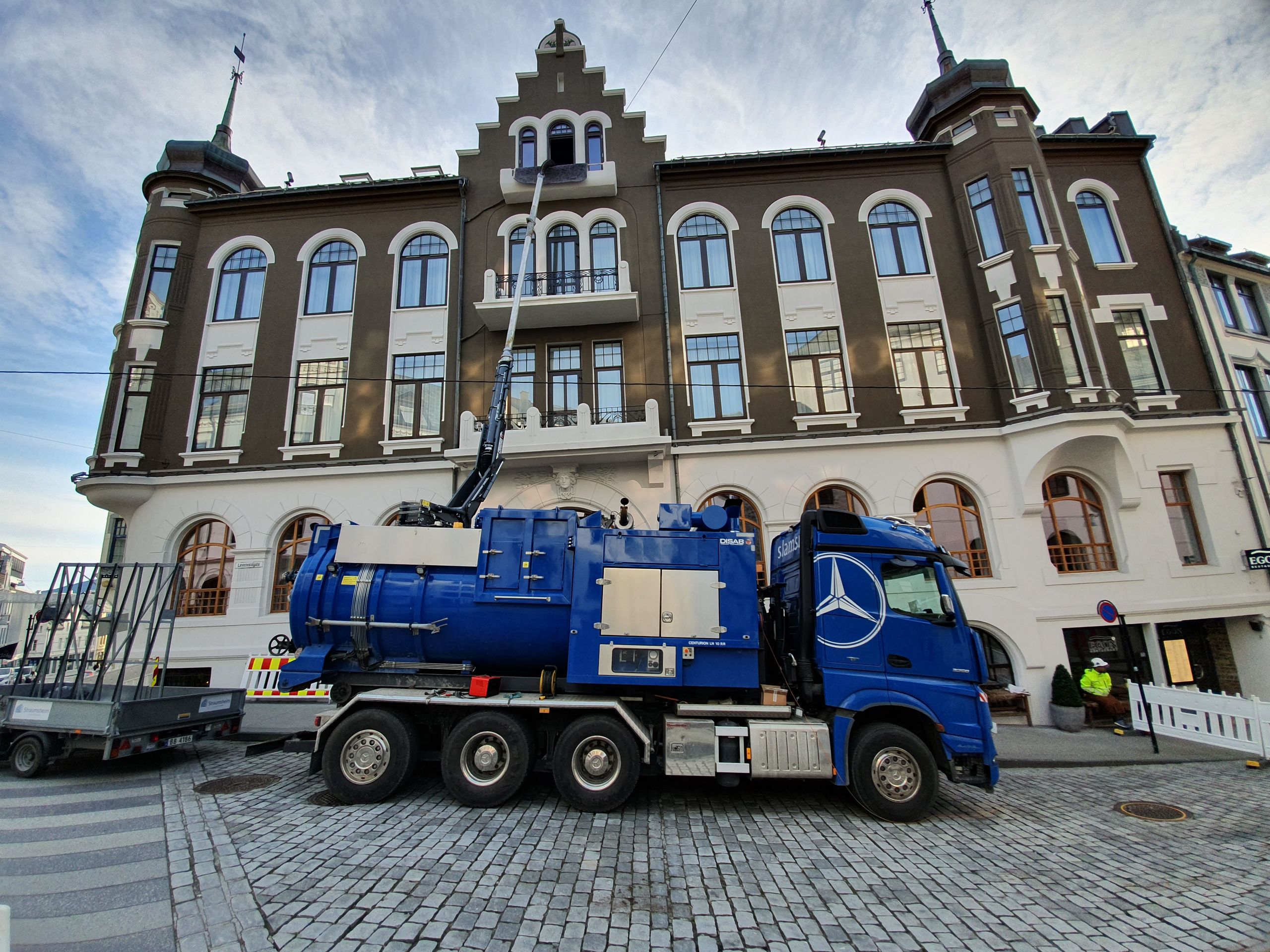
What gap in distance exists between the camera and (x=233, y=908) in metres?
4.14

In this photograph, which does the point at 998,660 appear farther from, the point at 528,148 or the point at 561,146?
the point at 528,148

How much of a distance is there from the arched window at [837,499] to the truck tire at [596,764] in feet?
28.7

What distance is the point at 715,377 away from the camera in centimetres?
1475

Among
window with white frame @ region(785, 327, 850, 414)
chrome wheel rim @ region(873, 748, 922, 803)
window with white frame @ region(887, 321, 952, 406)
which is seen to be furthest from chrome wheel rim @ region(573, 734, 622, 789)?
window with white frame @ region(887, 321, 952, 406)

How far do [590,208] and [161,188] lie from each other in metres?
13.0

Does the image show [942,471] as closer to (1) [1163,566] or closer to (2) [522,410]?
(1) [1163,566]

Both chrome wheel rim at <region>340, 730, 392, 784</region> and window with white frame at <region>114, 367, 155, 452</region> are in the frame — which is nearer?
chrome wheel rim at <region>340, 730, 392, 784</region>

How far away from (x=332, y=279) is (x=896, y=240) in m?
16.2

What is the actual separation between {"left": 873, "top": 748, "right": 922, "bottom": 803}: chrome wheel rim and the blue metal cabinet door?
1.99ft

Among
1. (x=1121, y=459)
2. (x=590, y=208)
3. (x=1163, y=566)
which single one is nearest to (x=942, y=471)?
(x=1121, y=459)

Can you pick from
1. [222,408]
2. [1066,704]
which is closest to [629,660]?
[1066,704]

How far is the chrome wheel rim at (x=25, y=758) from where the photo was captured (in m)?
7.53

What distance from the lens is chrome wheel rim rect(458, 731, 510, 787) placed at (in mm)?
6559

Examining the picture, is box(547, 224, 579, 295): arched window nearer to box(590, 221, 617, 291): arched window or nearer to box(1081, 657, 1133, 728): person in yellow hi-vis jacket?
box(590, 221, 617, 291): arched window
